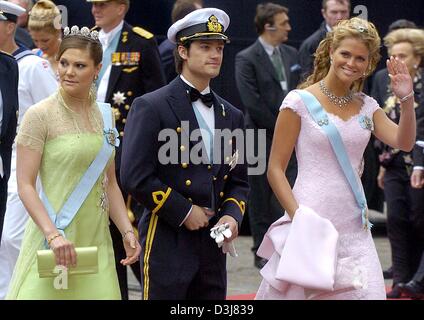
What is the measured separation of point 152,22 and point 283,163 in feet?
18.2

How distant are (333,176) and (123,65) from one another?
2.72 metres

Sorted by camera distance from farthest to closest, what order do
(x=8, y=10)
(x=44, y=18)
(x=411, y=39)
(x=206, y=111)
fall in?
(x=411, y=39)
(x=44, y=18)
(x=8, y=10)
(x=206, y=111)

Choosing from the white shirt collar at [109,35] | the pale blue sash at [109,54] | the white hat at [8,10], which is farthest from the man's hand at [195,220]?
the white shirt collar at [109,35]

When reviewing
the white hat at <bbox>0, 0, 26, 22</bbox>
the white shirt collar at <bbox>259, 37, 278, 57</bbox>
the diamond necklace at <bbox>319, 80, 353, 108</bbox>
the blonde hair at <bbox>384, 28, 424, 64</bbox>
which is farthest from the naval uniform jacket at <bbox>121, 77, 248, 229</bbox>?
the white shirt collar at <bbox>259, 37, 278, 57</bbox>

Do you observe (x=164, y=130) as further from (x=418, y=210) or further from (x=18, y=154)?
(x=418, y=210)

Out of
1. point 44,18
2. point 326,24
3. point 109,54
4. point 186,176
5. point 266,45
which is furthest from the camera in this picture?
point 266,45

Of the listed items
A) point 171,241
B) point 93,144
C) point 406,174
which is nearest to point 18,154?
point 93,144

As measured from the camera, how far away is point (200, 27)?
6.57 metres

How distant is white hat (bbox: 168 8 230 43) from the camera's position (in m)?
6.55

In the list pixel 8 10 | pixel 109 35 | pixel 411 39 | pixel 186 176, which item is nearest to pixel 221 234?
pixel 186 176

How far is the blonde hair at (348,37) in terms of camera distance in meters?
6.57

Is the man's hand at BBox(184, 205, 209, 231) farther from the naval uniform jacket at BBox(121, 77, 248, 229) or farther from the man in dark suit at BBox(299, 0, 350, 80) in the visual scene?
the man in dark suit at BBox(299, 0, 350, 80)

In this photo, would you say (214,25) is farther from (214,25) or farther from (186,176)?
(186,176)

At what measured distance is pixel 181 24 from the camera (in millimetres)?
6625
